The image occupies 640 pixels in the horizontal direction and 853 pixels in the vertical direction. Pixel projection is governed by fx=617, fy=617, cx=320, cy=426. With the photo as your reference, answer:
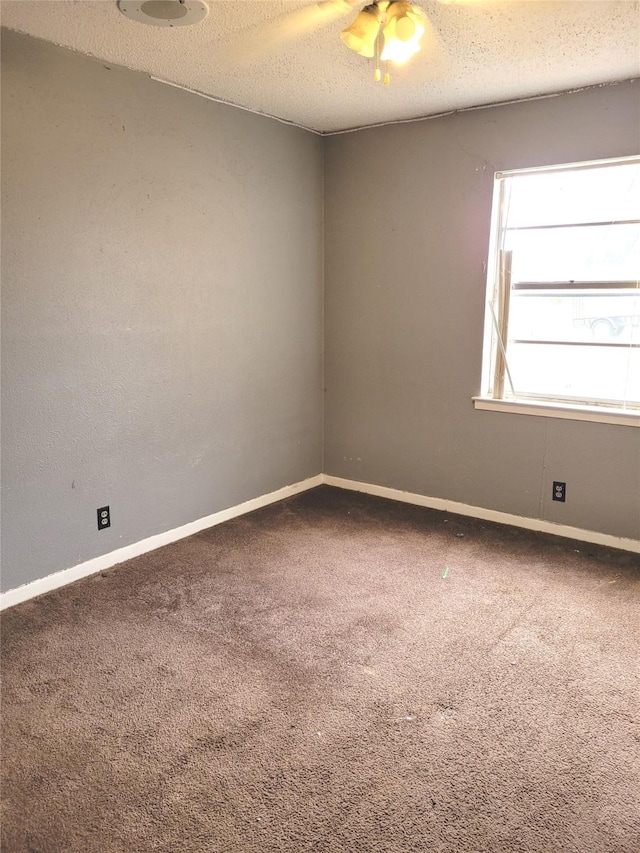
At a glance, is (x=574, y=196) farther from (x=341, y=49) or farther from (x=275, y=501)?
(x=275, y=501)

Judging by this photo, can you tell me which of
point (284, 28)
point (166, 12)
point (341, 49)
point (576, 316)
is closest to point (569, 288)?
point (576, 316)

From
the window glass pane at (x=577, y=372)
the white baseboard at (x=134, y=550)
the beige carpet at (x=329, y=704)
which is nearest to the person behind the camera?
the beige carpet at (x=329, y=704)

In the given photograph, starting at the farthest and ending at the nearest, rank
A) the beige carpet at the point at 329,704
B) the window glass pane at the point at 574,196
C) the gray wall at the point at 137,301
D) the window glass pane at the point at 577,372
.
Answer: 1. the window glass pane at the point at 577,372
2. the window glass pane at the point at 574,196
3. the gray wall at the point at 137,301
4. the beige carpet at the point at 329,704

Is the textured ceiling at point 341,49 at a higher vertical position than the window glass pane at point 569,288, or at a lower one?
higher

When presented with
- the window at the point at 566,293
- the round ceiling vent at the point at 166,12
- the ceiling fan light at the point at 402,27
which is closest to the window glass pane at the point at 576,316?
the window at the point at 566,293

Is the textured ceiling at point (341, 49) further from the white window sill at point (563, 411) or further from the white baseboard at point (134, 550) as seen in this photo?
the white baseboard at point (134, 550)

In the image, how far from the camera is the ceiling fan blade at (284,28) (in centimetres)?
221

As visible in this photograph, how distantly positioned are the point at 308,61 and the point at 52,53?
3.55 feet

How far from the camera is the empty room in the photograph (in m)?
1.80

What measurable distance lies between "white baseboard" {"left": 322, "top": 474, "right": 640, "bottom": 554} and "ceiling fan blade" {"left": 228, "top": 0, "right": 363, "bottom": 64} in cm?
264

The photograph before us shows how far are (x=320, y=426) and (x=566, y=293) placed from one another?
1.85 meters

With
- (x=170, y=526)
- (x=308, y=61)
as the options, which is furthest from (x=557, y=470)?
(x=308, y=61)

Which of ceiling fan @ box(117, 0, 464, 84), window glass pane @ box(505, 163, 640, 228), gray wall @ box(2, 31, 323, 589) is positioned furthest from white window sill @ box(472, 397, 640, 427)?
ceiling fan @ box(117, 0, 464, 84)

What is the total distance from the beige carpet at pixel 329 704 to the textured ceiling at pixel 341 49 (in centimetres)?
236
